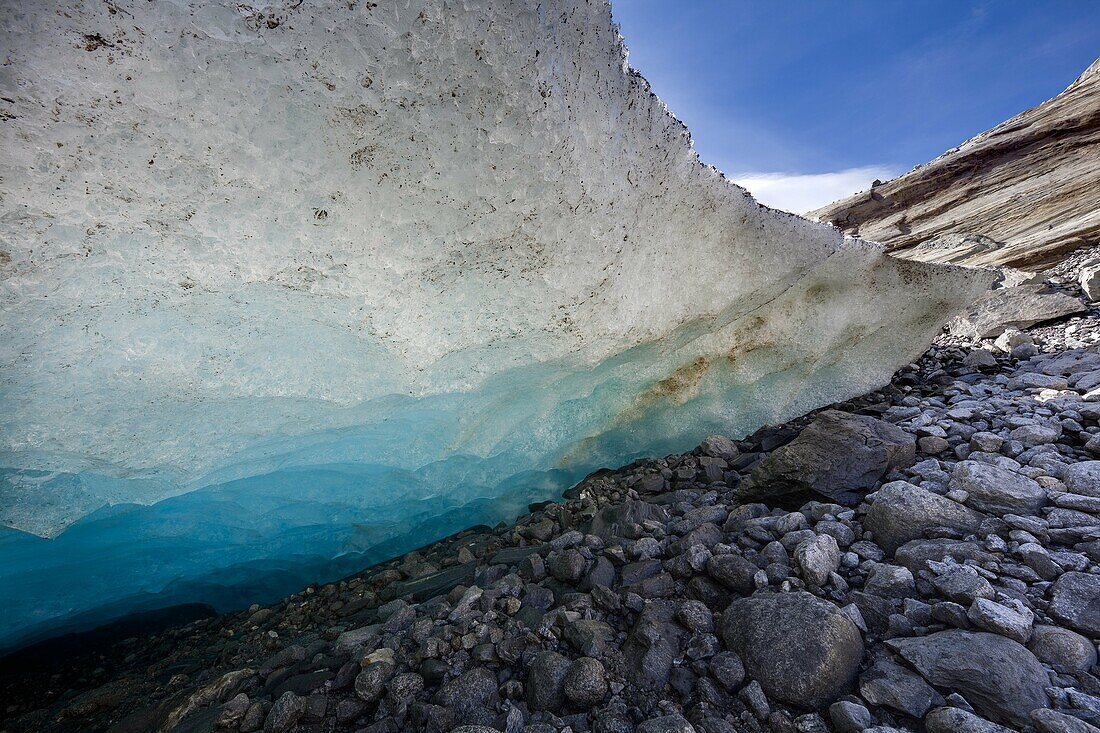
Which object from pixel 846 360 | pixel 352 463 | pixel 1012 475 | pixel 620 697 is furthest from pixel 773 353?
pixel 352 463

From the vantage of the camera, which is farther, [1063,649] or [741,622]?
[741,622]

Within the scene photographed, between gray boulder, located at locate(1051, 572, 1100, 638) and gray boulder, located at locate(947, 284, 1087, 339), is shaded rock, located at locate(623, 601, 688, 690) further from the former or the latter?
gray boulder, located at locate(947, 284, 1087, 339)

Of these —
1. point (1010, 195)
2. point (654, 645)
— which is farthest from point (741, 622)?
point (1010, 195)

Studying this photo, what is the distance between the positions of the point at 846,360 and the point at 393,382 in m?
4.44

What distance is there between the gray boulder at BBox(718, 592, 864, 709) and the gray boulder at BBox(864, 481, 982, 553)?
27.3 inches

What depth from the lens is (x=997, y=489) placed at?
2072 millimetres

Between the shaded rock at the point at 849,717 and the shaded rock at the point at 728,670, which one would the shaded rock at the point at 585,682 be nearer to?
the shaded rock at the point at 728,670

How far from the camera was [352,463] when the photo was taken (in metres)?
3.39

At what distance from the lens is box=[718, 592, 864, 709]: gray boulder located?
1.35 m

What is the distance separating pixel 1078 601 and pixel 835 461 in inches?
44.3

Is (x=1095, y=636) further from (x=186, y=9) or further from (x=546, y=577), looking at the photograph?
(x=186, y=9)

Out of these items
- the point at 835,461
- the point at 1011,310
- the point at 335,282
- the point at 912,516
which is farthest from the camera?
the point at 1011,310

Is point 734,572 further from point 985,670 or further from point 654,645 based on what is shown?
point 985,670

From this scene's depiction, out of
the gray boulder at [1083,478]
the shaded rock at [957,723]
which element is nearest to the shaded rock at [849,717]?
the shaded rock at [957,723]
